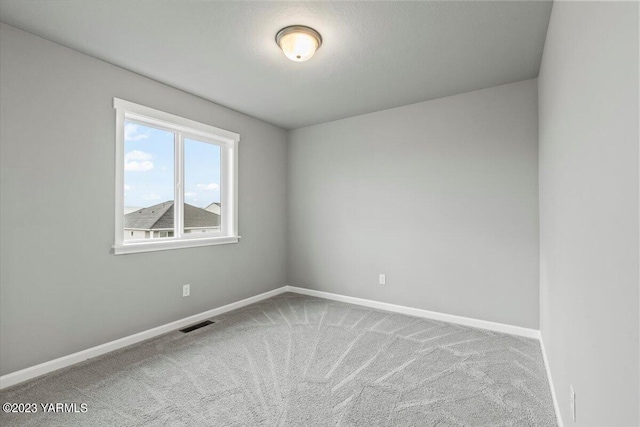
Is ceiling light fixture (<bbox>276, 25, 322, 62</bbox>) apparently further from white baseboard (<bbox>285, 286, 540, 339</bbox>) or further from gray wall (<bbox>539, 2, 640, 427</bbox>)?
white baseboard (<bbox>285, 286, 540, 339</bbox>)

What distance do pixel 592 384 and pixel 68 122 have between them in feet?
11.4

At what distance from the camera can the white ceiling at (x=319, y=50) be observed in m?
2.06

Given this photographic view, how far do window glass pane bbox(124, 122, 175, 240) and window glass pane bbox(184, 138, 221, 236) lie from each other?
0.61 ft

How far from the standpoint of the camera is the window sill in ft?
9.37

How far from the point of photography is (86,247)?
8.59ft

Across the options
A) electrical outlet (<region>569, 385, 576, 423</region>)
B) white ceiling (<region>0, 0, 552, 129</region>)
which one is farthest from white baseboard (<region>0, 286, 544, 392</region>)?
white ceiling (<region>0, 0, 552, 129</region>)

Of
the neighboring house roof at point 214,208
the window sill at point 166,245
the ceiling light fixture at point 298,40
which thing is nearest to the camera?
the ceiling light fixture at point 298,40

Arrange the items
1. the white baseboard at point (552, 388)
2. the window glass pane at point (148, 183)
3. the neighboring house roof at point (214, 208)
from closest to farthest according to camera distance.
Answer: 1. the white baseboard at point (552, 388)
2. the window glass pane at point (148, 183)
3. the neighboring house roof at point (214, 208)

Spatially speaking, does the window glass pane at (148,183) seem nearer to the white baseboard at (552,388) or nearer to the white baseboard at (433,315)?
the white baseboard at (433,315)

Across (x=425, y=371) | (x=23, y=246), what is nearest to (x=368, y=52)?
(x=425, y=371)

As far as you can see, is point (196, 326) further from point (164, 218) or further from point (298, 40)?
point (298, 40)

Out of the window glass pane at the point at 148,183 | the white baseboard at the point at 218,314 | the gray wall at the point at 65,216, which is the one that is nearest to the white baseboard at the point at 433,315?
the white baseboard at the point at 218,314

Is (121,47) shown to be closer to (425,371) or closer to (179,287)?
(179,287)

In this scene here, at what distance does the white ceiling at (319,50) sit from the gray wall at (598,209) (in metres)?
0.68
